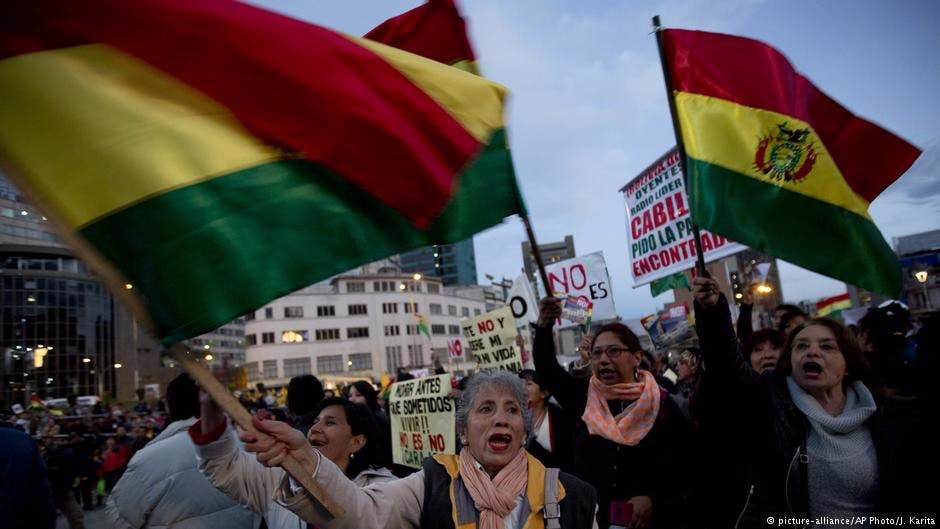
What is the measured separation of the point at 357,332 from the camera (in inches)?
2945

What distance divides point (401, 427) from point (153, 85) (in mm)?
5369

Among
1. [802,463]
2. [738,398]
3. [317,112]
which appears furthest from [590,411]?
[317,112]

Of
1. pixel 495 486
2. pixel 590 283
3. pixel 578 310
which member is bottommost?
pixel 495 486

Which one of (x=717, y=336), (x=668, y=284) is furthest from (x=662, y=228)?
(x=717, y=336)

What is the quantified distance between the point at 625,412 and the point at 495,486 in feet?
5.89

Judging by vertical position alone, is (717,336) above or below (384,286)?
below

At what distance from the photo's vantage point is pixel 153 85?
6.71ft

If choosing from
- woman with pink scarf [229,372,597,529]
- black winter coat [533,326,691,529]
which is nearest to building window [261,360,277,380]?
black winter coat [533,326,691,529]

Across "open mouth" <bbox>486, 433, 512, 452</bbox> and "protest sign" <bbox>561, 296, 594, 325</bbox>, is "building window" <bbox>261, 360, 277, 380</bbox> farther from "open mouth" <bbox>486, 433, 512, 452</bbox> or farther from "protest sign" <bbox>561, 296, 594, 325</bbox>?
"open mouth" <bbox>486, 433, 512, 452</bbox>

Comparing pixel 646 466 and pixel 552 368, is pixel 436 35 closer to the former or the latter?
pixel 552 368

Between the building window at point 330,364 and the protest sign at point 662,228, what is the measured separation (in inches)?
2664

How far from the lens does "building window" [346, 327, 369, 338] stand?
74250 millimetres

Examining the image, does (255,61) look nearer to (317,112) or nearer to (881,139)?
(317,112)

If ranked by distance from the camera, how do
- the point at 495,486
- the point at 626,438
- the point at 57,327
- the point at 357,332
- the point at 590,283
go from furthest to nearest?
the point at 357,332 < the point at 57,327 < the point at 590,283 < the point at 626,438 < the point at 495,486
